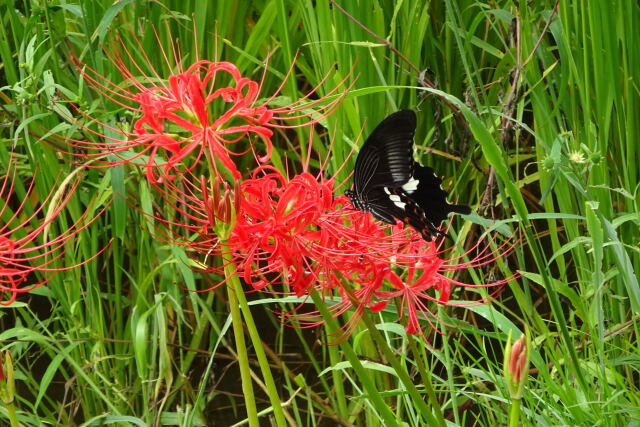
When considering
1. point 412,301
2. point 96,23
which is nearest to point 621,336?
point 412,301

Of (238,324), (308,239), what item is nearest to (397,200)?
(308,239)

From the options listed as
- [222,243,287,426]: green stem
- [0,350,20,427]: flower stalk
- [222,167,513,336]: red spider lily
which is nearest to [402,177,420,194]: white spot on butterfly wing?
[222,167,513,336]: red spider lily

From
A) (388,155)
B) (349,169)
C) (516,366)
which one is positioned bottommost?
(349,169)

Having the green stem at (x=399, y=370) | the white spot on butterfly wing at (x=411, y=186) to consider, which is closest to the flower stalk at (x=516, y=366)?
the green stem at (x=399, y=370)

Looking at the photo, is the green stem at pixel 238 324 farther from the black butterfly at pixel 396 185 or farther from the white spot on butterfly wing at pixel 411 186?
the white spot on butterfly wing at pixel 411 186

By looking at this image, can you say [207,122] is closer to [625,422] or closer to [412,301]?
[412,301]

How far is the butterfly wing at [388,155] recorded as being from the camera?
4.26ft

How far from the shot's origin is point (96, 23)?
7.22 feet

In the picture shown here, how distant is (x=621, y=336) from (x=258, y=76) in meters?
1.24

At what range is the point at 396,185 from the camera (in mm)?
1366

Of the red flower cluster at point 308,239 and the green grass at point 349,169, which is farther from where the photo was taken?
the green grass at point 349,169

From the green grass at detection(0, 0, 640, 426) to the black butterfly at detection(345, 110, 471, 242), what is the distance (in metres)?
0.27

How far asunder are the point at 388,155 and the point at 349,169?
2.39 ft

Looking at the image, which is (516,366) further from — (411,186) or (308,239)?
(411,186)
